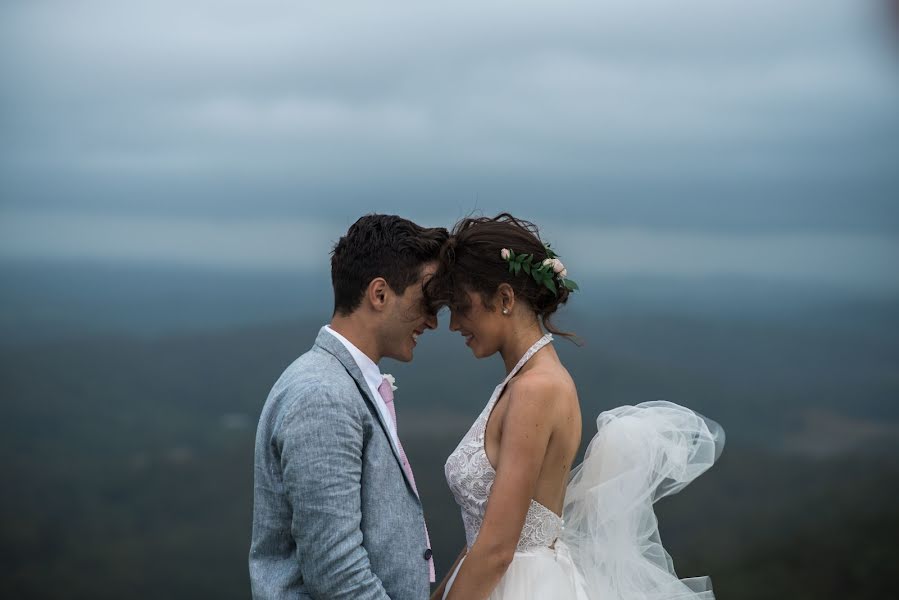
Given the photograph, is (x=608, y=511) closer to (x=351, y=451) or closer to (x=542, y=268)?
(x=542, y=268)

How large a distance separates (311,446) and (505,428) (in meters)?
0.56

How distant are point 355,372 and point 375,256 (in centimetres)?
28

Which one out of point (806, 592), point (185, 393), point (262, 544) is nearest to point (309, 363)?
point (262, 544)

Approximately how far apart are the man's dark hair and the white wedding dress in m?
0.42

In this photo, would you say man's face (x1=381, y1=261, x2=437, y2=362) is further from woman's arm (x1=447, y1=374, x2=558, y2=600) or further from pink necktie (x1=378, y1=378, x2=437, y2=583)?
woman's arm (x1=447, y1=374, x2=558, y2=600)

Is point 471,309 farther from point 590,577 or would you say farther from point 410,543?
point 590,577

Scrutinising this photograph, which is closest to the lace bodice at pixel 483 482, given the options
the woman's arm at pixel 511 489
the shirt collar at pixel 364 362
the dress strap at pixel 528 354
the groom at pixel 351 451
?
the dress strap at pixel 528 354

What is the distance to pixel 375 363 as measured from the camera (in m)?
2.09

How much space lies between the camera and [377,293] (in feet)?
6.81

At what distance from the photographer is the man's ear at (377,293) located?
6.79ft

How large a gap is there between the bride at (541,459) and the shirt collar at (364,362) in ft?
0.78

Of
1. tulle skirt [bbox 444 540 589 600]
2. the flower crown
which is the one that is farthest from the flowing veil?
the flower crown

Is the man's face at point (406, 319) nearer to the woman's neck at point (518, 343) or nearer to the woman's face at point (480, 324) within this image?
the woman's face at point (480, 324)

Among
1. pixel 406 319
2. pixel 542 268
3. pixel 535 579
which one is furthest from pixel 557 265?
pixel 535 579
